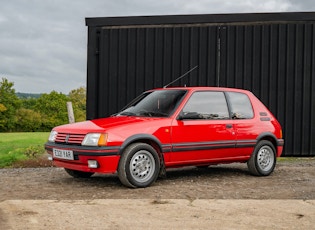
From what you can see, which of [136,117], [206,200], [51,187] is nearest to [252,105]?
[136,117]

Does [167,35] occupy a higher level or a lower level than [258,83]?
higher

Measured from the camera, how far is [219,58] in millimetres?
12484

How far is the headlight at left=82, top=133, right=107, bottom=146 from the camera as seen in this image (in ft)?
21.9

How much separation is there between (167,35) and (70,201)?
7.54 metres

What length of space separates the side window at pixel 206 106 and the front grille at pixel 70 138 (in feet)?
5.50

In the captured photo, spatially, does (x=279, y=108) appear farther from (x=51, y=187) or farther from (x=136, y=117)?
(x=51, y=187)

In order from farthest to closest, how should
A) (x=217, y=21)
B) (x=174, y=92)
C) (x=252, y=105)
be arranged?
(x=217, y=21)
(x=252, y=105)
(x=174, y=92)

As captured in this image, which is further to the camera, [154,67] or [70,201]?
[154,67]

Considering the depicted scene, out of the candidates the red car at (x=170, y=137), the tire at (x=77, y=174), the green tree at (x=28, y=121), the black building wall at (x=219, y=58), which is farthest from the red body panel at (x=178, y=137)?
the green tree at (x=28, y=121)

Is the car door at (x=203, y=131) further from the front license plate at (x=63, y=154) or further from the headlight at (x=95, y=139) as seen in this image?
the front license plate at (x=63, y=154)

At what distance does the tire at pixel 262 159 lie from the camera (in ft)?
27.5

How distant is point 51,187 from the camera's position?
7.16 metres

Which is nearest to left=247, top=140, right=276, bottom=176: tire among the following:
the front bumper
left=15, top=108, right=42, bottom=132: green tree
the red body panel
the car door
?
the red body panel

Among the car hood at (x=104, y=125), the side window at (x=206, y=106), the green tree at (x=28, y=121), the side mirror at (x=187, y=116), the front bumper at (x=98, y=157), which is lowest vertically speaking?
the green tree at (x=28, y=121)
